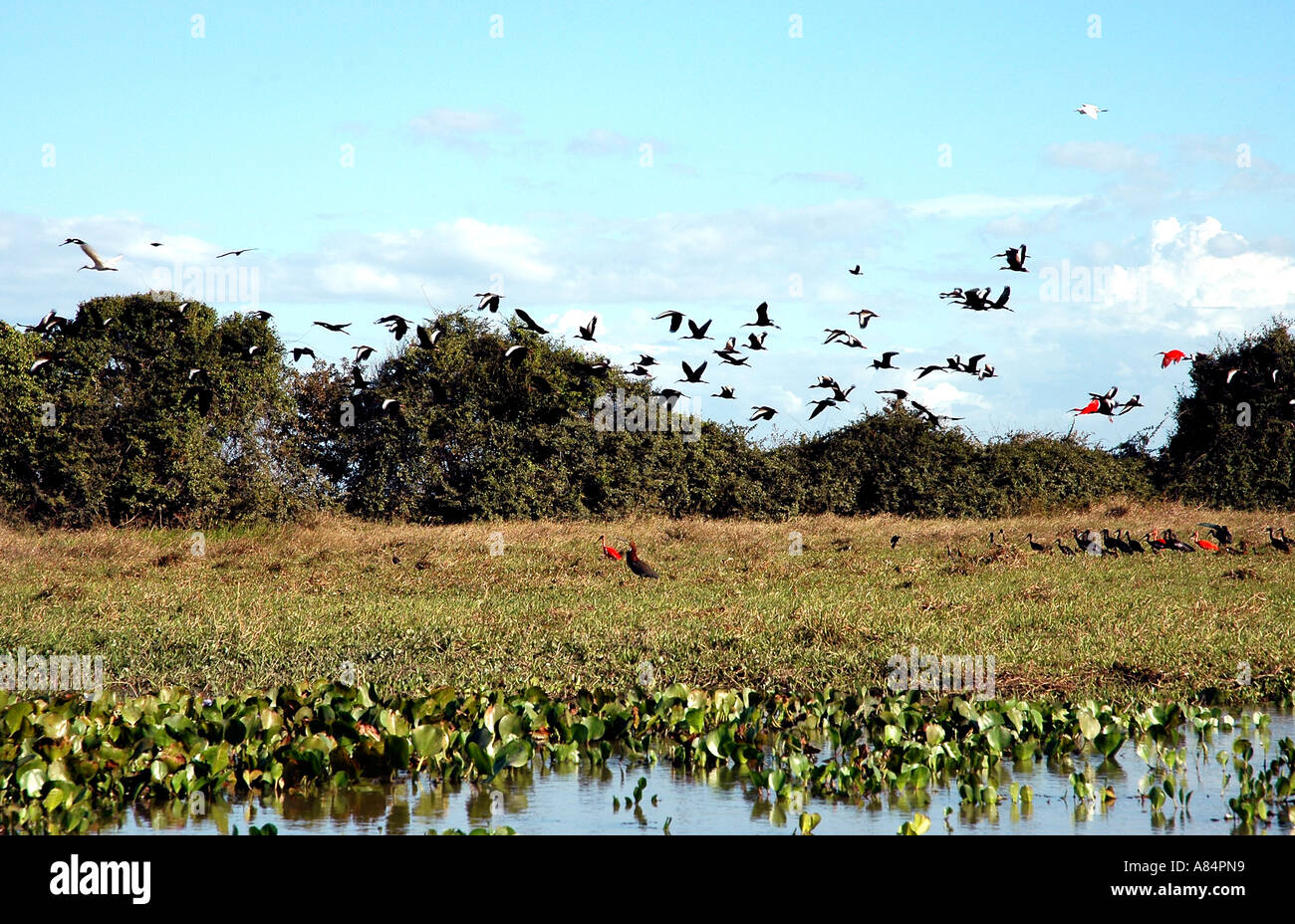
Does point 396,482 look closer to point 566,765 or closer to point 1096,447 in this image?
point 1096,447

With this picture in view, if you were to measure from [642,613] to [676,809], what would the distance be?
5.08 meters

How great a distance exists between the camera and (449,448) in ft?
78.2

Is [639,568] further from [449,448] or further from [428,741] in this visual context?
[449,448]

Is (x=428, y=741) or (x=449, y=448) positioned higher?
(x=449, y=448)

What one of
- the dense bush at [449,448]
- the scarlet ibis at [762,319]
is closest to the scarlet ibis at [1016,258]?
the scarlet ibis at [762,319]

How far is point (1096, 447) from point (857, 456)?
5.70 metres

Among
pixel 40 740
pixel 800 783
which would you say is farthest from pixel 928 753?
pixel 40 740

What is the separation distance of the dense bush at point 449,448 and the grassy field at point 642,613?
12.8 ft

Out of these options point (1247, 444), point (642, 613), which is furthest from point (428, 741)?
point (1247, 444)

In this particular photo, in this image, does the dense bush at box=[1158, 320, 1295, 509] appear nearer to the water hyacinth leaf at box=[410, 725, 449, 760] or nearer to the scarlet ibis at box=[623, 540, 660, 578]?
the scarlet ibis at box=[623, 540, 660, 578]

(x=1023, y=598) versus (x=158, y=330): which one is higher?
(x=158, y=330)

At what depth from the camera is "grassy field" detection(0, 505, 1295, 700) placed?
8695mm

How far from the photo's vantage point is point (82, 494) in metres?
21.6
